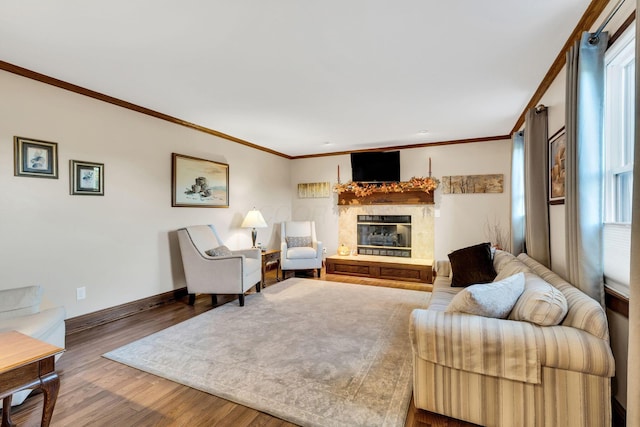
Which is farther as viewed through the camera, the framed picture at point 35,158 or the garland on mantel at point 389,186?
the garland on mantel at point 389,186

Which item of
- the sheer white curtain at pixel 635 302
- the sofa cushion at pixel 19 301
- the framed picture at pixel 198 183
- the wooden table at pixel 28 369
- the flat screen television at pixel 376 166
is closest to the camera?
the sheer white curtain at pixel 635 302

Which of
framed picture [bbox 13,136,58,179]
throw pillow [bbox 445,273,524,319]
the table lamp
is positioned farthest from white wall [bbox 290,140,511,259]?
framed picture [bbox 13,136,58,179]

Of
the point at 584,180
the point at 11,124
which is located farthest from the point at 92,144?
the point at 584,180

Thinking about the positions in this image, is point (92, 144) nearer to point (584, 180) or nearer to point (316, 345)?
point (316, 345)

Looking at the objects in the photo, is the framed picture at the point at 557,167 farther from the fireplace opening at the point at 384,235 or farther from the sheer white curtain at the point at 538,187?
the fireplace opening at the point at 384,235

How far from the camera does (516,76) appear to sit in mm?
2768

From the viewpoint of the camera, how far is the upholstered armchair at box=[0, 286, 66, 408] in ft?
6.23

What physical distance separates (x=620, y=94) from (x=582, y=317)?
1.38m

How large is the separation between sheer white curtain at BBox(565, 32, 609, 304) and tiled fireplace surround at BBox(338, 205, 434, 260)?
368cm

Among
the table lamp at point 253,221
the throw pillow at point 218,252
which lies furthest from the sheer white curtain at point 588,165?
the table lamp at point 253,221

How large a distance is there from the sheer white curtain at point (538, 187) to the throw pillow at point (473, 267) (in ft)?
1.34

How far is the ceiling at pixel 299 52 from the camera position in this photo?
1.87 m

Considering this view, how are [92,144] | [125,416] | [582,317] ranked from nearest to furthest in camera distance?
[582,317] < [125,416] < [92,144]

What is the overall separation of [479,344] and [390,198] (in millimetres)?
4361
